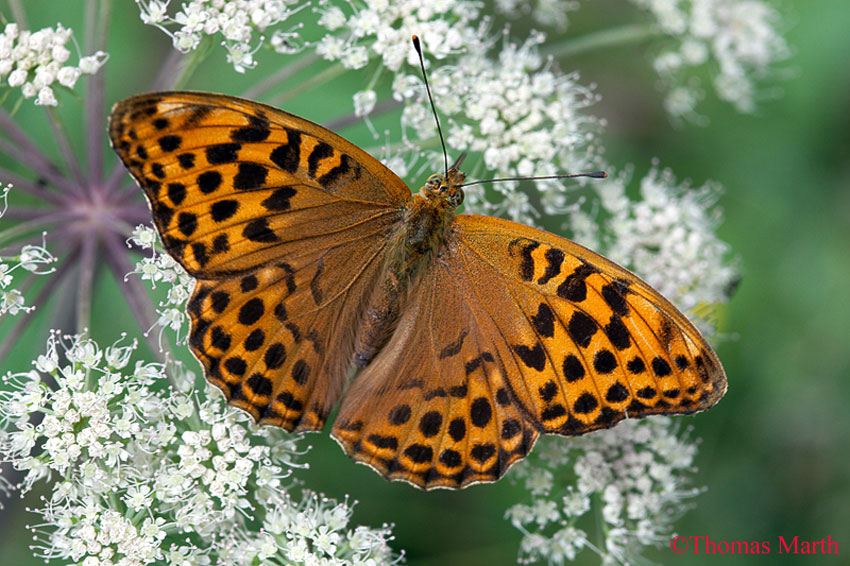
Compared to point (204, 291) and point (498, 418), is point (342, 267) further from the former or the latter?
point (498, 418)

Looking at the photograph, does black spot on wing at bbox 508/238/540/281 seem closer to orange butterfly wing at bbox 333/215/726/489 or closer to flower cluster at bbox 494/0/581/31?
orange butterfly wing at bbox 333/215/726/489

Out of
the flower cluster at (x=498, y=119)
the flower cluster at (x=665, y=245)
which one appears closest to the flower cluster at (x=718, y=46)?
the flower cluster at (x=665, y=245)

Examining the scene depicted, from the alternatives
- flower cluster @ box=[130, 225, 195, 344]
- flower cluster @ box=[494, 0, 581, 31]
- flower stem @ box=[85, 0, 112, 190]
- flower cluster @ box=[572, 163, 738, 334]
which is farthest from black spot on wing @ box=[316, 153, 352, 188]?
flower cluster @ box=[494, 0, 581, 31]

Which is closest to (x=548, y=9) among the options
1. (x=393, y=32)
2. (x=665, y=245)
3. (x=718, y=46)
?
(x=718, y=46)

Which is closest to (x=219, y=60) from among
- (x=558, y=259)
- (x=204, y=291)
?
(x=204, y=291)

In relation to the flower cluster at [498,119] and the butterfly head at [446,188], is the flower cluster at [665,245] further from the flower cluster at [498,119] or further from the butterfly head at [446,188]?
the butterfly head at [446,188]

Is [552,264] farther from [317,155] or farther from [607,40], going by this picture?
[607,40]
